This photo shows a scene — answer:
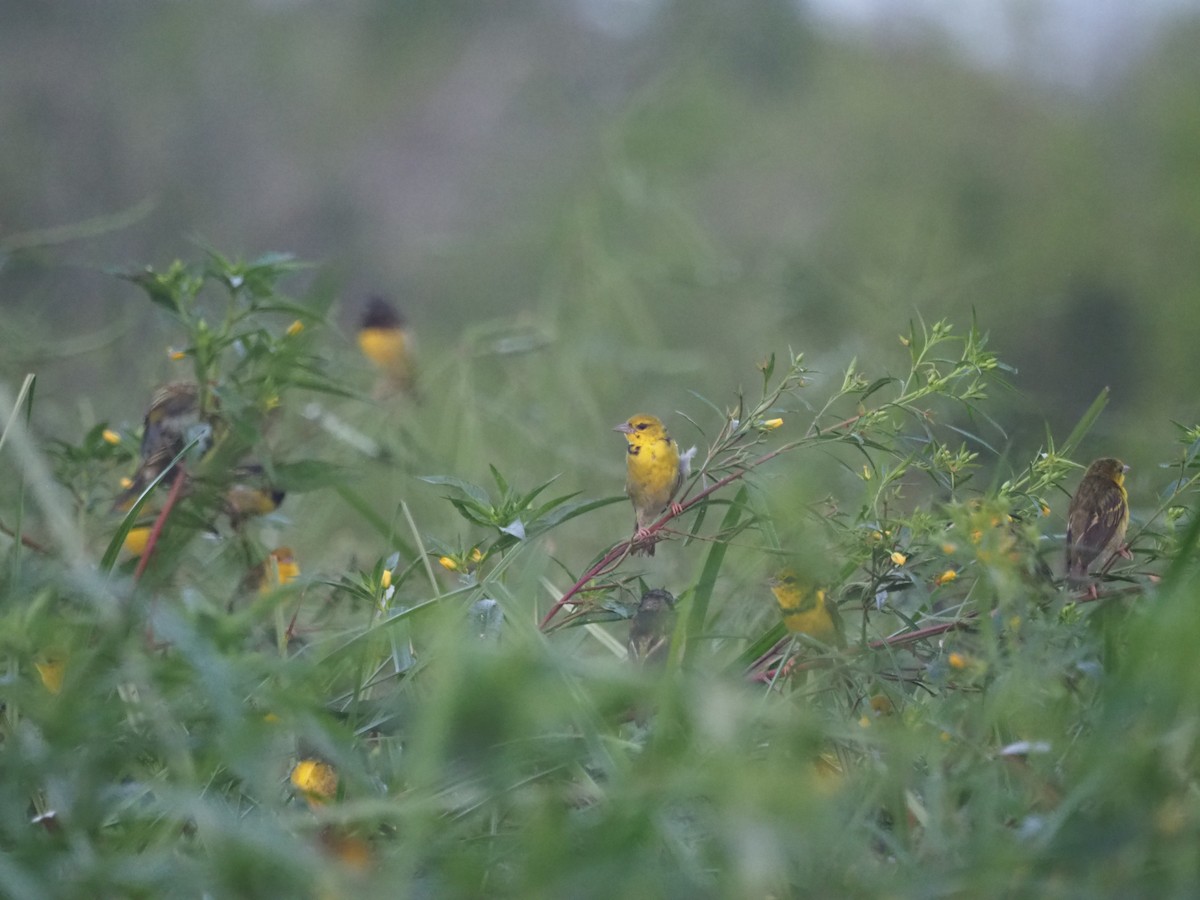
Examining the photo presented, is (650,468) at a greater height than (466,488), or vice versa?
(466,488)

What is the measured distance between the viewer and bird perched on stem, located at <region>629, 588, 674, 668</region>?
152cm

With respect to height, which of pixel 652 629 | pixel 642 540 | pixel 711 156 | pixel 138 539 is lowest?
pixel 711 156

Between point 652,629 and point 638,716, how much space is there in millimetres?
214

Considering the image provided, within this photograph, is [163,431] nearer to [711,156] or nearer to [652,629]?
[652,629]

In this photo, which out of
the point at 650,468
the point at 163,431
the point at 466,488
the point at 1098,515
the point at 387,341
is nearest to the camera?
the point at 466,488

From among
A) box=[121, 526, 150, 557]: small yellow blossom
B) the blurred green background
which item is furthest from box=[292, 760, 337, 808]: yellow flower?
the blurred green background

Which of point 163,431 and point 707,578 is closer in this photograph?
point 707,578

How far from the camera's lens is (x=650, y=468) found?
2205 millimetres

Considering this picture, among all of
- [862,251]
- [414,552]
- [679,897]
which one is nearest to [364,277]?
[862,251]

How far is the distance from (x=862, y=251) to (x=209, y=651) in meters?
10.7

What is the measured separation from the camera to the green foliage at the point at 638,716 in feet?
3.13

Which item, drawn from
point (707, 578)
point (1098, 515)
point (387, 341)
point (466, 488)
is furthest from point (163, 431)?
point (387, 341)

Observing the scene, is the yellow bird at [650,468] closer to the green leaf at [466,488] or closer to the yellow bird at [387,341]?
the green leaf at [466,488]

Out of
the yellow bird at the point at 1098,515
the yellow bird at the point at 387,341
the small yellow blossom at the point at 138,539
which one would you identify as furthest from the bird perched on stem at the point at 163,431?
the yellow bird at the point at 387,341
